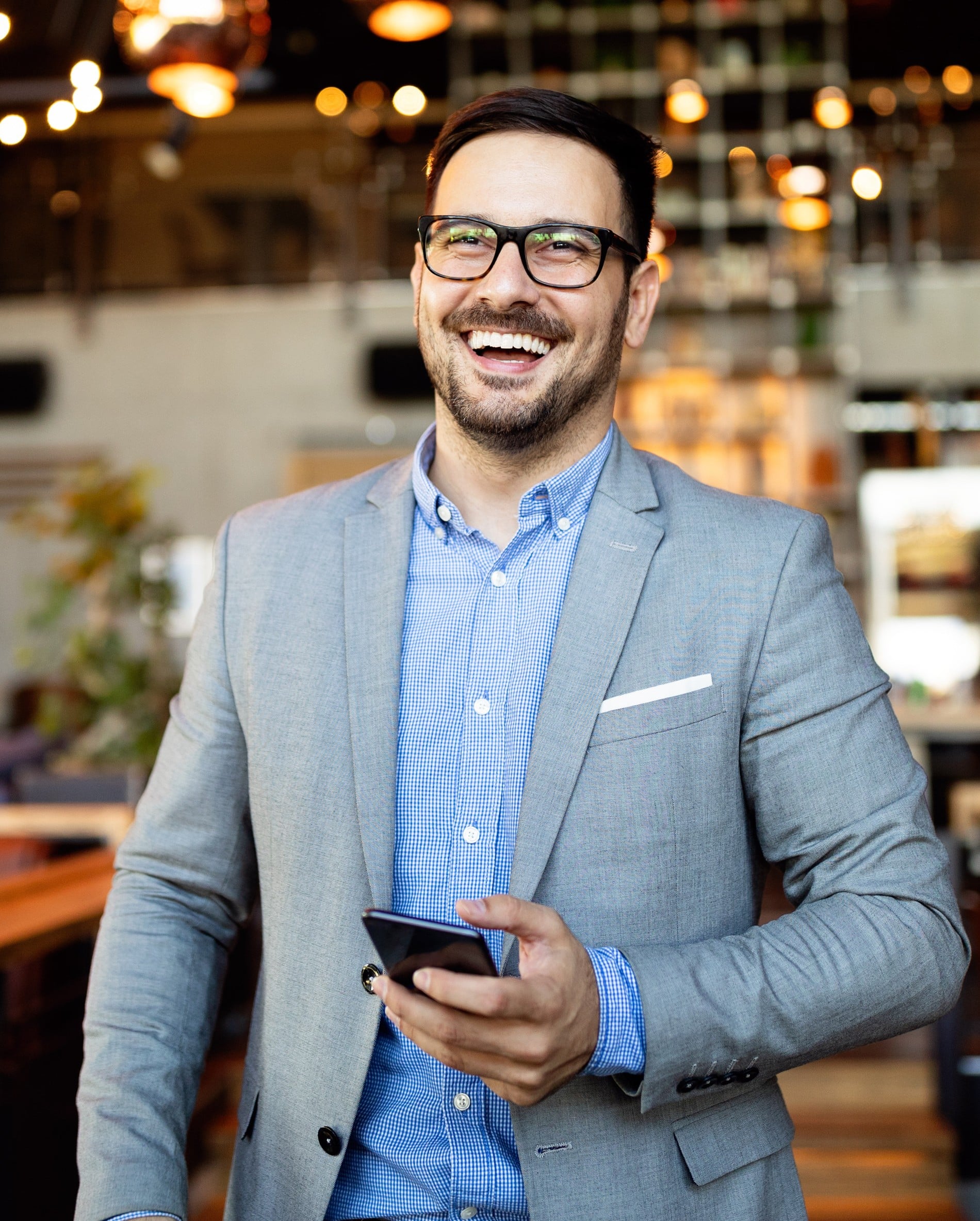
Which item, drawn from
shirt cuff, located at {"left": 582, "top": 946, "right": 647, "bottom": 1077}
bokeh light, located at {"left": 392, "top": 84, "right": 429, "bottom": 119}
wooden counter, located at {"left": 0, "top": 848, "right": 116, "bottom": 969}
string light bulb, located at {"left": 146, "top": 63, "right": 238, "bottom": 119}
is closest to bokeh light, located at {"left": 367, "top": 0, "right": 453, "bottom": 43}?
string light bulb, located at {"left": 146, "top": 63, "right": 238, "bottom": 119}

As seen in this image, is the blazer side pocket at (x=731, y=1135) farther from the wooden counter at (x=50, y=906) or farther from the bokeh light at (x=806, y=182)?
the bokeh light at (x=806, y=182)

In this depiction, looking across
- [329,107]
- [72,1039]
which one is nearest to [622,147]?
[72,1039]

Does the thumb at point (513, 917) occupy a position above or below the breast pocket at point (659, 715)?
below

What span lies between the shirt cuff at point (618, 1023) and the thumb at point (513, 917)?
9 cm

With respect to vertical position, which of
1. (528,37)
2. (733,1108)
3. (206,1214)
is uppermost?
(528,37)

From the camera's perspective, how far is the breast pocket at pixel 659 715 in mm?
1248

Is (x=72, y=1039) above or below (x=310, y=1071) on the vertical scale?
below

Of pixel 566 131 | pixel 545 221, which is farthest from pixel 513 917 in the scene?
pixel 566 131

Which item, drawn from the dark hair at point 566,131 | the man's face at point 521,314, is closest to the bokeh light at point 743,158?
the dark hair at point 566,131

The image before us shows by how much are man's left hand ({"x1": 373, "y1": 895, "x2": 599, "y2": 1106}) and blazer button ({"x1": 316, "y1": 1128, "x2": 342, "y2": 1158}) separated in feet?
0.89

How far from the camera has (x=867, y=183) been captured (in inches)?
364

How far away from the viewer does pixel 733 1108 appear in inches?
48.6

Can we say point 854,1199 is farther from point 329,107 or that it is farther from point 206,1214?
point 329,107

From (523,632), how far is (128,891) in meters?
0.52
